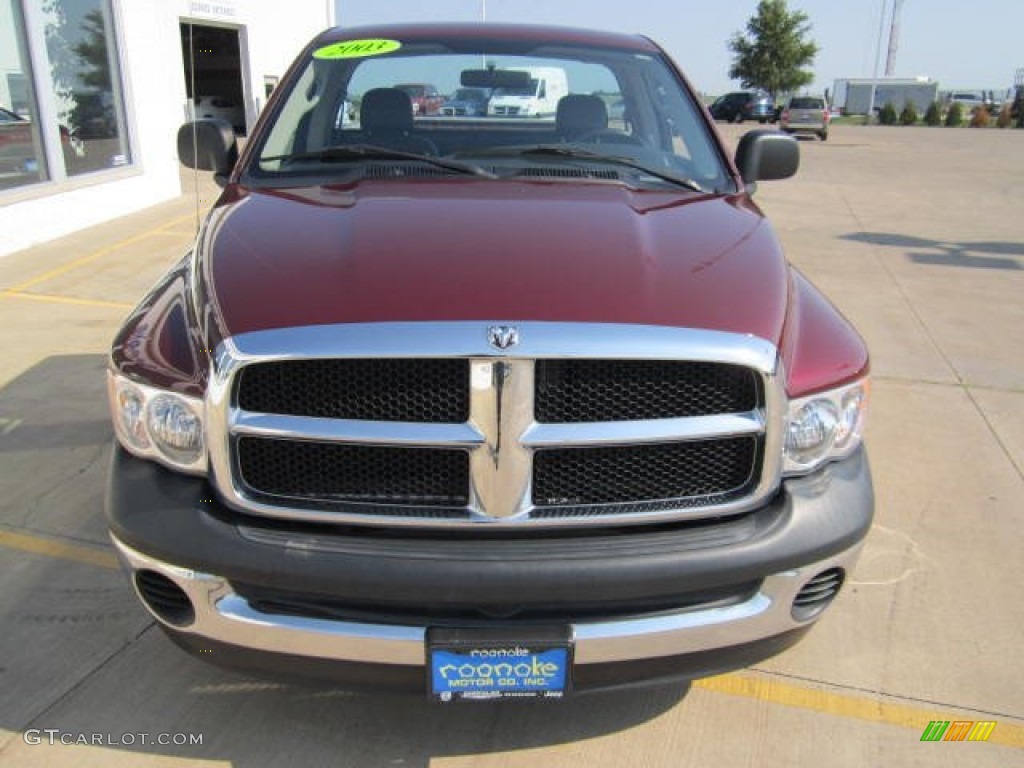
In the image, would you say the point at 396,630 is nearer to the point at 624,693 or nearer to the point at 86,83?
the point at 624,693

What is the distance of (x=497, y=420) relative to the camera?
1.88 m

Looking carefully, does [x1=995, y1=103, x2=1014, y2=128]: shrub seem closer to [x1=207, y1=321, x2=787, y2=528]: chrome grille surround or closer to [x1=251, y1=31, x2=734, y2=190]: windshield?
[x1=251, y1=31, x2=734, y2=190]: windshield

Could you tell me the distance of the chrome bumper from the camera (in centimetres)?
190

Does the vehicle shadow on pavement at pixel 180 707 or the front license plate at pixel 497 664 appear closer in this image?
the front license plate at pixel 497 664

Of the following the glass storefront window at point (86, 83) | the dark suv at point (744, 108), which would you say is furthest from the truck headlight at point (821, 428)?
the dark suv at point (744, 108)

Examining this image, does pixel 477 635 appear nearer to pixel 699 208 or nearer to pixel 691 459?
pixel 691 459

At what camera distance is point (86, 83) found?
32.5 ft

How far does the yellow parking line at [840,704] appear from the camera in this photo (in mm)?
2439

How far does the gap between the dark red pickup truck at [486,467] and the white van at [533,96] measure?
1460mm

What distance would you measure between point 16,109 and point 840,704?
927cm

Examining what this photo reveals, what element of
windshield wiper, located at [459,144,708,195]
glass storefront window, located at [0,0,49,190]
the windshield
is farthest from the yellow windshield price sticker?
glass storefront window, located at [0,0,49,190]

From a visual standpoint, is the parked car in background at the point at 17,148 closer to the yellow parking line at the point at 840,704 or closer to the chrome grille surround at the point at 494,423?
the chrome grille surround at the point at 494,423

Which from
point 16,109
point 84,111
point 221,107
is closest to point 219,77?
point 221,107

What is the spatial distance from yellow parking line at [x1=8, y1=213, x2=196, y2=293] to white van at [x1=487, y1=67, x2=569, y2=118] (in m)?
5.08
